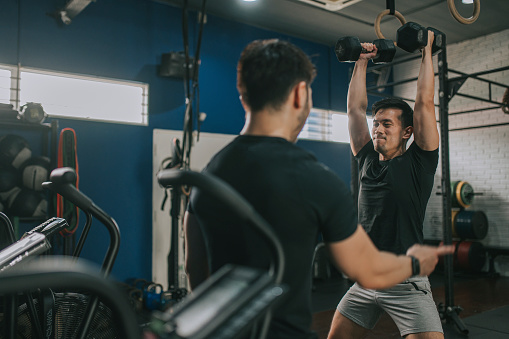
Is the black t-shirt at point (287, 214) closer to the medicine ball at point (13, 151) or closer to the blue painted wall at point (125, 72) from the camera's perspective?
the medicine ball at point (13, 151)

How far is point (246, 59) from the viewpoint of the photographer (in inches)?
44.4

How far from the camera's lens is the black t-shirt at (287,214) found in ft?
3.40

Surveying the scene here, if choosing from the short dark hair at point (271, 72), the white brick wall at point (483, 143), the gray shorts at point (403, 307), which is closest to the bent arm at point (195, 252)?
the short dark hair at point (271, 72)

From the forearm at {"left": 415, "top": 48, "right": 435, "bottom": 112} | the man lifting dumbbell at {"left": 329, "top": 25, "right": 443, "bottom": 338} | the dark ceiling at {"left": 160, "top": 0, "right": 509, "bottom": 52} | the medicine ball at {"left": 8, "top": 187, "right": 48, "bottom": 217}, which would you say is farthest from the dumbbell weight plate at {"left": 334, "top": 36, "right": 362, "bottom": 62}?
the dark ceiling at {"left": 160, "top": 0, "right": 509, "bottom": 52}

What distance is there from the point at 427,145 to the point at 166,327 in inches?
68.9

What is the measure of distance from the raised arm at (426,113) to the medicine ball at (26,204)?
11.1 ft

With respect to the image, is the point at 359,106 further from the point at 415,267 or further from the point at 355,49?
the point at 415,267

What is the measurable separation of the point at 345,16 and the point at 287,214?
5.66 meters

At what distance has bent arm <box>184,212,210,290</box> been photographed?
126 centimetres

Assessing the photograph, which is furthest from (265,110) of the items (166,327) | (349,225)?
(166,327)

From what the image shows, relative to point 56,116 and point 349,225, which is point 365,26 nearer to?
point 56,116

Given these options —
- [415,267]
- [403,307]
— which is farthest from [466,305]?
[415,267]

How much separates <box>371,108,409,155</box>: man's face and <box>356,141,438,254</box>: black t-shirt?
99 millimetres

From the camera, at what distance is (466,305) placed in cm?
485
